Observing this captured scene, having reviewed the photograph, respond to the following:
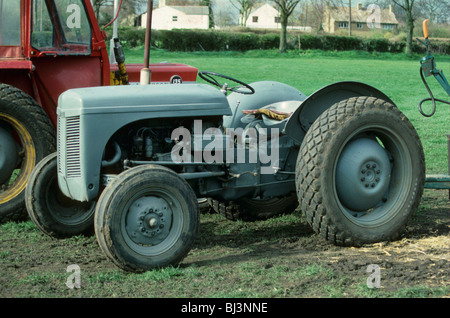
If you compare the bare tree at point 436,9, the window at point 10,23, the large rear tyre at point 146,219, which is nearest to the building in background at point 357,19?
the bare tree at point 436,9

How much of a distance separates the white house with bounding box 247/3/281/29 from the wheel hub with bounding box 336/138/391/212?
101 m

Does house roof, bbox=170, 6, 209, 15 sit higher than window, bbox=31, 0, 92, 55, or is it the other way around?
house roof, bbox=170, 6, 209, 15

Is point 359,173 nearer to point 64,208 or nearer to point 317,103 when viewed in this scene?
point 317,103

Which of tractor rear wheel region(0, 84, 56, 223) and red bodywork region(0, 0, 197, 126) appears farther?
red bodywork region(0, 0, 197, 126)

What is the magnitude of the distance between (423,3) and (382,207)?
46.7 m

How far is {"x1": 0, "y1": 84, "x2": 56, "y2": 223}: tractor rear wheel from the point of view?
5.98m

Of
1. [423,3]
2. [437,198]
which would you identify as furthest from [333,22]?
[437,198]

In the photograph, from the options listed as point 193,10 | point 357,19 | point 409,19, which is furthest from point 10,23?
point 357,19

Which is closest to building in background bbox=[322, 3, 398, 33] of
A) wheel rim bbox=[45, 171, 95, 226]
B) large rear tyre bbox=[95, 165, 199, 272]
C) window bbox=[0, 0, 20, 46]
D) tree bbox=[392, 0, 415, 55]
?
tree bbox=[392, 0, 415, 55]

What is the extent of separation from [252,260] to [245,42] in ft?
136

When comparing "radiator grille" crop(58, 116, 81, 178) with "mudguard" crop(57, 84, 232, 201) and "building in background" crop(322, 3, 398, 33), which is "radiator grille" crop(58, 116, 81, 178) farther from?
"building in background" crop(322, 3, 398, 33)

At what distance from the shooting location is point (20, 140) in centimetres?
613

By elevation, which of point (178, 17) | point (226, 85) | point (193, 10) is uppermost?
point (193, 10)

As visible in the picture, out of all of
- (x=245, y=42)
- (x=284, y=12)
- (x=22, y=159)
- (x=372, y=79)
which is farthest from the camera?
(x=284, y=12)
